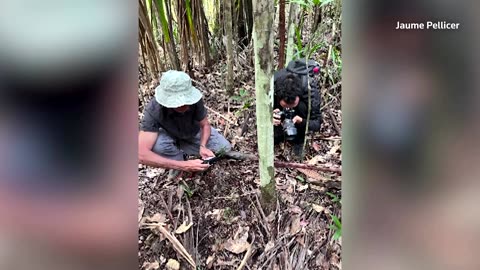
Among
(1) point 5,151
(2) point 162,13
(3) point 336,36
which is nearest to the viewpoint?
(1) point 5,151

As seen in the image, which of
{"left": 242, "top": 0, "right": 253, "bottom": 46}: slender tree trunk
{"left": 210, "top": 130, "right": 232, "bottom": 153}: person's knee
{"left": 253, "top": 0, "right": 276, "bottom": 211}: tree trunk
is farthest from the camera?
{"left": 242, "top": 0, "right": 253, "bottom": 46}: slender tree trunk

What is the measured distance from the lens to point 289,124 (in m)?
1.79

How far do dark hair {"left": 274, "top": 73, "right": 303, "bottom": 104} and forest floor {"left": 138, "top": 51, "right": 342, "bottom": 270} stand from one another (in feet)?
0.37

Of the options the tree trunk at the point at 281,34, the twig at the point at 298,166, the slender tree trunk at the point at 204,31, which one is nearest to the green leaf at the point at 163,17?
the slender tree trunk at the point at 204,31

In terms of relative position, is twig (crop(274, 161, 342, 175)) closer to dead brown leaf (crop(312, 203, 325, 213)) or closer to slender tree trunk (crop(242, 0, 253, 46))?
dead brown leaf (crop(312, 203, 325, 213))

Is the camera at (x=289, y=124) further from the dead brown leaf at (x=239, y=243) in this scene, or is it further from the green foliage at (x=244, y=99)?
the dead brown leaf at (x=239, y=243)

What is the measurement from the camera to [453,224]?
65.0 inches

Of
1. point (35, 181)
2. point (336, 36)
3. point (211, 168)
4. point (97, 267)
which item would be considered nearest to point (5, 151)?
point (35, 181)

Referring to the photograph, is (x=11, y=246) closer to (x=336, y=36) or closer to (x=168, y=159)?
(x=168, y=159)

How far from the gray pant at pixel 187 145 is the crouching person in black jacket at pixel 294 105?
222 millimetres

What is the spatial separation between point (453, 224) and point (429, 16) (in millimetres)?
770

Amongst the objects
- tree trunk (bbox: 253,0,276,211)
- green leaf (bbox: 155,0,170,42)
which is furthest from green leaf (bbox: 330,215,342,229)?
green leaf (bbox: 155,0,170,42)

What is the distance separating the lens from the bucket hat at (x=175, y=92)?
1.70 metres

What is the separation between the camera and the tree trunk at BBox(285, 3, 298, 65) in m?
1.77
